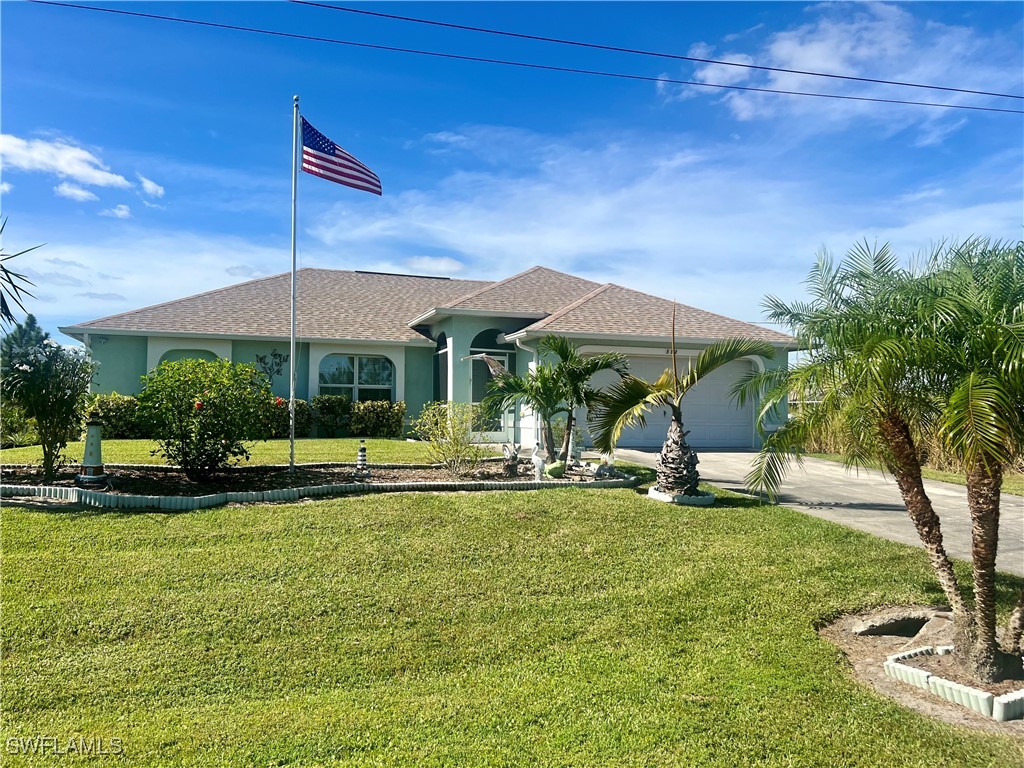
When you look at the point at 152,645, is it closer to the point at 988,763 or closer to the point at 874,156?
the point at 988,763

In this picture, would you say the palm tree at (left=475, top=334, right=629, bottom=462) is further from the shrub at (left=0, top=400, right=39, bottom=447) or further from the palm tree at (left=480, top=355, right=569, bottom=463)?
the shrub at (left=0, top=400, right=39, bottom=447)

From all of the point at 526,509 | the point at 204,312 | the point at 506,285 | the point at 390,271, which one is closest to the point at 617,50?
the point at 526,509

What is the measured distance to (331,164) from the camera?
454 inches

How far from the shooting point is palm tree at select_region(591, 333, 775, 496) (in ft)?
32.1

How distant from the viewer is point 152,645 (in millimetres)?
5004

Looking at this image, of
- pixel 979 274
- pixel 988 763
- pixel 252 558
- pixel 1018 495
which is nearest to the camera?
pixel 988 763

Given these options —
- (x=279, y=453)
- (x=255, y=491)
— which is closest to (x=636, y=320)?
(x=279, y=453)

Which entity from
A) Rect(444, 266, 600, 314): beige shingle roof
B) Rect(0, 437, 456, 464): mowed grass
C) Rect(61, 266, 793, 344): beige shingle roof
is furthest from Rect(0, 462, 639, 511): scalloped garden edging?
Rect(444, 266, 600, 314): beige shingle roof

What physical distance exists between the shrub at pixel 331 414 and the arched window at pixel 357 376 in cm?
74

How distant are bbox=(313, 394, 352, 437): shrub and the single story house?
2.54 feet

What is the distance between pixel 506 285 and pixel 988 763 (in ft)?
56.9

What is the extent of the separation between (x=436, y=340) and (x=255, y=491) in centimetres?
1154

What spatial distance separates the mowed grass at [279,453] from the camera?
39.8 ft

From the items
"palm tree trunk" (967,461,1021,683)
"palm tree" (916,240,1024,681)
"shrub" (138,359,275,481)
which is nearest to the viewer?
"palm tree" (916,240,1024,681)
